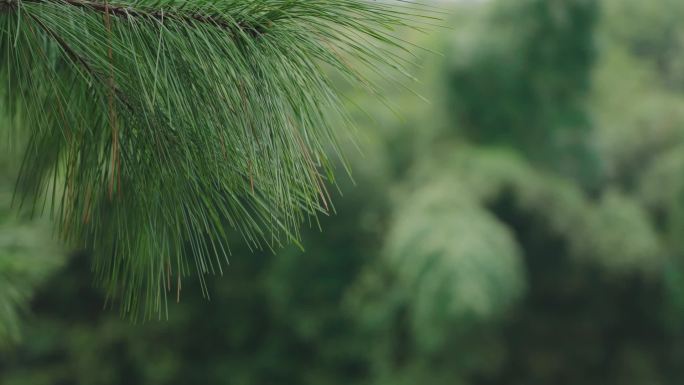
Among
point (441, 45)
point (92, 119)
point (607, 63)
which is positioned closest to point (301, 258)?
point (441, 45)

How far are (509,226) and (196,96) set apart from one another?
465 cm

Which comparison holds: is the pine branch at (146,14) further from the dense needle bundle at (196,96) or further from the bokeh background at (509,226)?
the bokeh background at (509,226)

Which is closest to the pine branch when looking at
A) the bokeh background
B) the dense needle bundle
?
the dense needle bundle

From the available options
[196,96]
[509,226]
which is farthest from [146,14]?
[509,226]

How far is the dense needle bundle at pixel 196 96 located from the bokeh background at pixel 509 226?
12.1 feet

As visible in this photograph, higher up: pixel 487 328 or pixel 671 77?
pixel 671 77

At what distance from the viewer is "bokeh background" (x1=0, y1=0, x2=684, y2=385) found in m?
4.83

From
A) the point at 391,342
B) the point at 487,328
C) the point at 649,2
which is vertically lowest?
the point at 391,342

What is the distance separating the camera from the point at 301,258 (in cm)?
595

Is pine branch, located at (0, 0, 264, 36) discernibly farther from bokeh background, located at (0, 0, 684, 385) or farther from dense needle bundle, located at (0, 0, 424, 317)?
bokeh background, located at (0, 0, 684, 385)

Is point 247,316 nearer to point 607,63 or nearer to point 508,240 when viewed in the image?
point 508,240

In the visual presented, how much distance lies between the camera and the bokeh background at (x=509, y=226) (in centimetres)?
483

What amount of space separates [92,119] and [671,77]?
5465 millimetres

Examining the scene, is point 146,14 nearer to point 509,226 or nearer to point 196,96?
point 196,96
